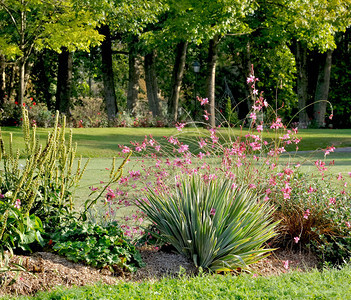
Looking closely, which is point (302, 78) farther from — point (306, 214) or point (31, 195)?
point (31, 195)

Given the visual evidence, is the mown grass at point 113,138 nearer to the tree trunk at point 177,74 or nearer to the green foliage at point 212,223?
the tree trunk at point 177,74

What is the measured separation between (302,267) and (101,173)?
752cm

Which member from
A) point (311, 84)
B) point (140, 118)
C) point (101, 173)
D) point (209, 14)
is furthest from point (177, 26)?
point (311, 84)

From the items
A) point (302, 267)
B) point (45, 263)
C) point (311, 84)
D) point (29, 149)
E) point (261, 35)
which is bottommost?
point (302, 267)

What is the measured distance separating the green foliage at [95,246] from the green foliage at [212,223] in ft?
1.63

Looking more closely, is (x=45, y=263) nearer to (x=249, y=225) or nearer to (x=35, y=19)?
(x=249, y=225)

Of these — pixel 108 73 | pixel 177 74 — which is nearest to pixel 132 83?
pixel 108 73

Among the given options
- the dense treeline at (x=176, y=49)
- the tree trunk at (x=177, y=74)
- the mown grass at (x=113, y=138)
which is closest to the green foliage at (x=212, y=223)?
the dense treeline at (x=176, y=49)

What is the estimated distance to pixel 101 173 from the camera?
12.1m

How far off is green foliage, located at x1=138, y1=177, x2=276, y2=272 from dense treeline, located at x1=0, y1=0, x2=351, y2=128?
5273 mm

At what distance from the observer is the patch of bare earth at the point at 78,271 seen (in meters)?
3.97

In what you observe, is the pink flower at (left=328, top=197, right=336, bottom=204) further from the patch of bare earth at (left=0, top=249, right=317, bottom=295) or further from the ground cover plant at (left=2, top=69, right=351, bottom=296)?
the patch of bare earth at (left=0, top=249, right=317, bottom=295)

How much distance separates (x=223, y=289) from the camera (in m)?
3.98

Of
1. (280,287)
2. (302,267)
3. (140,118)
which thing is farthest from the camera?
(140,118)
